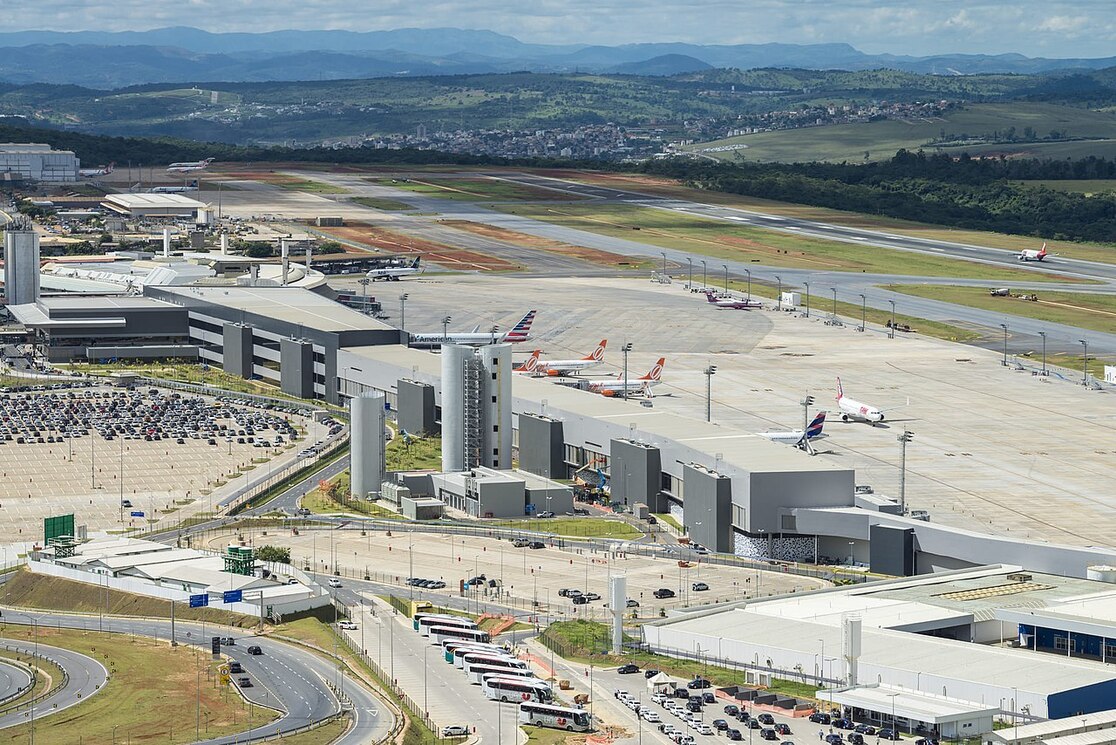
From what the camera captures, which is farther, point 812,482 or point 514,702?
point 812,482

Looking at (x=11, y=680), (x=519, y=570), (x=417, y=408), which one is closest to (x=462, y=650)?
(x=11, y=680)

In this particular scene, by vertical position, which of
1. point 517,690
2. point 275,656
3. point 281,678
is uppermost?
point 517,690

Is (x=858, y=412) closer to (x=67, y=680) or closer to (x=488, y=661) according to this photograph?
(x=488, y=661)

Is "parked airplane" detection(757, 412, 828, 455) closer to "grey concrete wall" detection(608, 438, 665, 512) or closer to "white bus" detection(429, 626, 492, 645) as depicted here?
"grey concrete wall" detection(608, 438, 665, 512)

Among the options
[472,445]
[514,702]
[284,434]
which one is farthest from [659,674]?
[284,434]

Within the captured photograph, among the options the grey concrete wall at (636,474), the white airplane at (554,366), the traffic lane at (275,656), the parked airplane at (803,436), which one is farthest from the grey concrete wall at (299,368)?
the traffic lane at (275,656)

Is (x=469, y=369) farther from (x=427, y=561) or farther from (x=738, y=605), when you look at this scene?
(x=738, y=605)

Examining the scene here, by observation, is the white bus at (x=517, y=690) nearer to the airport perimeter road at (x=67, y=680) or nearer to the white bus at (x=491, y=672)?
the white bus at (x=491, y=672)
